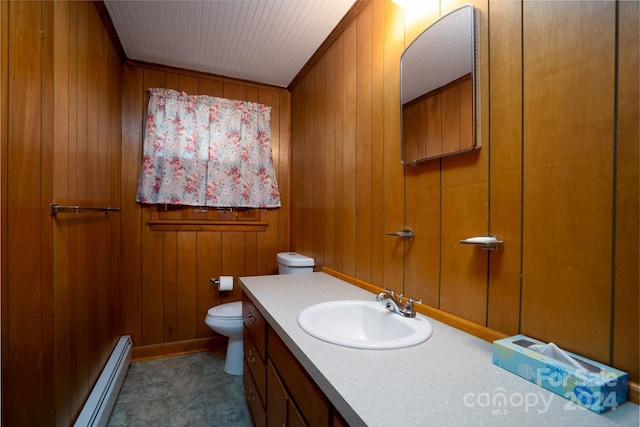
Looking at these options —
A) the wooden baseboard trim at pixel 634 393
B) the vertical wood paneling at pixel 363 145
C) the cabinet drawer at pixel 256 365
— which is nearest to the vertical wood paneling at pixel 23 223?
the cabinet drawer at pixel 256 365

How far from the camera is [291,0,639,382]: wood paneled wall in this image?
65 cm

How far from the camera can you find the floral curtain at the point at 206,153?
2338 millimetres

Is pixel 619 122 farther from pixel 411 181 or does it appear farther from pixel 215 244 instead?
pixel 215 244

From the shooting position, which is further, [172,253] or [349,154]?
[172,253]

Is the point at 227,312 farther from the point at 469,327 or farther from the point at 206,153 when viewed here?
the point at 469,327

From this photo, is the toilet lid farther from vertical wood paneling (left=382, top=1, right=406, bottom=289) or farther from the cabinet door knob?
vertical wood paneling (left=382, top=1, right=406, bottom=289)

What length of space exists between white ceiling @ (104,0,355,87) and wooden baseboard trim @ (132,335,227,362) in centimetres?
223

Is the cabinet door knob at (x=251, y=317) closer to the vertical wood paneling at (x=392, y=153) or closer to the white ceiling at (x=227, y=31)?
the vertical wood paneling at (x=392, y=153)

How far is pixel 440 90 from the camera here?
112 centimetres

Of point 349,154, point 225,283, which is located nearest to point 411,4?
point 349,154

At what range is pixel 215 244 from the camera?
2564mm

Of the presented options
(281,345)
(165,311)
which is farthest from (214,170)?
(281,345)

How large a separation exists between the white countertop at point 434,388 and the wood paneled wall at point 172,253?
68.6 inches

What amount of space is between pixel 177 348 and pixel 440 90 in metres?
2.58
